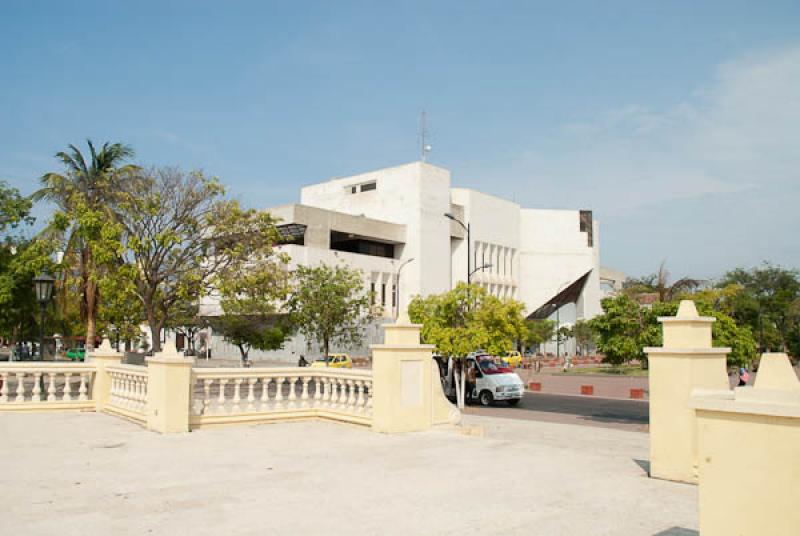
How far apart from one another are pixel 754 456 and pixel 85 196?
101 feet

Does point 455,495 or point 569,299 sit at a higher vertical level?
point 569,299

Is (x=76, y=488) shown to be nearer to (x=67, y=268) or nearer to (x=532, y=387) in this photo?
(x=67, y=268)

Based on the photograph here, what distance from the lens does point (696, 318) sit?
8.47m

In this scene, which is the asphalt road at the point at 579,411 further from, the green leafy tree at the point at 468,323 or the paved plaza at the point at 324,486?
the paved plaza at the point at 324,486

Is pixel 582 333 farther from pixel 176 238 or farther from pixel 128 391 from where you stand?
pixel 128 391

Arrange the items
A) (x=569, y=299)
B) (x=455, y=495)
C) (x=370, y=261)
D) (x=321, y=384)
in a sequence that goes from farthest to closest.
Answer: (x=569, y=299)
(x=370, y=261)
(x=321, y=384)
(x=455, y=495)

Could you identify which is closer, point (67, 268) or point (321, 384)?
point (321, 384)

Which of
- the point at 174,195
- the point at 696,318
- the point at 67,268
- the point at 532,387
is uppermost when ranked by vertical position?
the point at 174,195

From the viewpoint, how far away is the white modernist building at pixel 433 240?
56.2 meters

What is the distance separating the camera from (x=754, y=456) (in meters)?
4.09

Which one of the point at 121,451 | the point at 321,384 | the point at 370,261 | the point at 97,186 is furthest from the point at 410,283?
the point at 121,451

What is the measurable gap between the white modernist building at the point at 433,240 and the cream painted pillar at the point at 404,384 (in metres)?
35.8

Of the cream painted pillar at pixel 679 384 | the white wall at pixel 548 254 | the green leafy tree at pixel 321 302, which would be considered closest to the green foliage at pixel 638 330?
the cream painted pillar at pixel 679 384

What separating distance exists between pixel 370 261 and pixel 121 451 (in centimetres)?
4867
